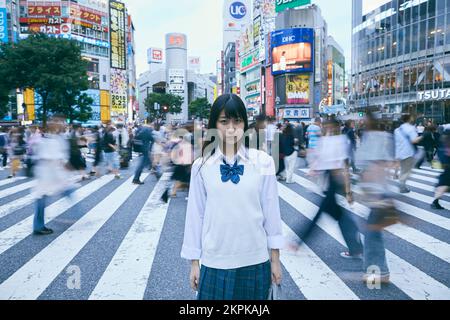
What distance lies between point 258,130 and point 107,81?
2225 inches

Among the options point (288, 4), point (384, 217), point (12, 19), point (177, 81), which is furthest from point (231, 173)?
point (177, 81)

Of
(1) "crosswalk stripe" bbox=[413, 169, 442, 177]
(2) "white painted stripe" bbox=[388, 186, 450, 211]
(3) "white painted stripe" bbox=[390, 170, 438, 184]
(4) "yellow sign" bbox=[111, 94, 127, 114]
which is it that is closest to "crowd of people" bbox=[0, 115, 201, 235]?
(2) "white painted stripe" bbox=[388, 186, 450, 211]

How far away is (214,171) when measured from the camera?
1.90m

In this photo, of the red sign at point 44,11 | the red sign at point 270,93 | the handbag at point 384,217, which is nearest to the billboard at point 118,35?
the red sign at point 44,11

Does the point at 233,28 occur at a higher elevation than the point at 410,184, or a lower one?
higher

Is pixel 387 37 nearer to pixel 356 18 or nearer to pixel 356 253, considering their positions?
pixel 356 18

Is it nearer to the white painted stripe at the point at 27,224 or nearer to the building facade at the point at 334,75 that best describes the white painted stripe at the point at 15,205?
the white painted stripe at the point at 27,224

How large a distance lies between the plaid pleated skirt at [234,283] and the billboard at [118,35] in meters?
65.4

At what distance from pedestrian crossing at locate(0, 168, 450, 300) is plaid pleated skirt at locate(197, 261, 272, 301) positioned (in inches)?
67.2

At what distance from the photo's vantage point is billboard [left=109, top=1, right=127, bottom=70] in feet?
204

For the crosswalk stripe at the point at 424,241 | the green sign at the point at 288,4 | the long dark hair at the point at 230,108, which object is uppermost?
the green sign at the point at 288,4

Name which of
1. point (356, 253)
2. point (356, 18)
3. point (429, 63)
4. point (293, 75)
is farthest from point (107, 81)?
point (356, 253)

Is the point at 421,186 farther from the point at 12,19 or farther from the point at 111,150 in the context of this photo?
the point at 12,19

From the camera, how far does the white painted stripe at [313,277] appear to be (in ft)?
11.7
